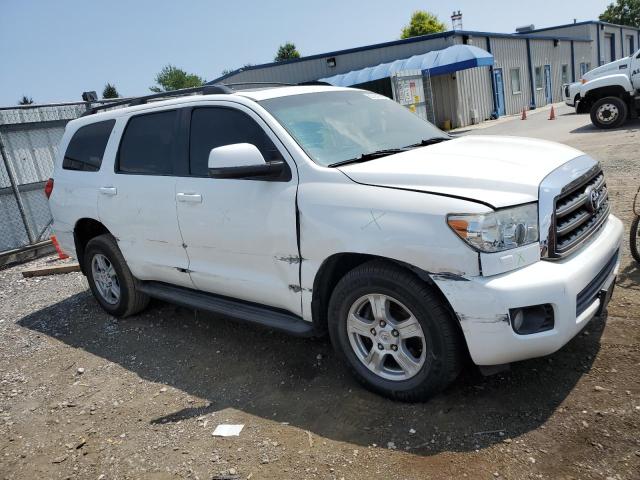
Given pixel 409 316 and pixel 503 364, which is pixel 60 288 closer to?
pixel 409 316

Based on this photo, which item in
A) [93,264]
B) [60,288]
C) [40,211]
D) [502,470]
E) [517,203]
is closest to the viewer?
[502,470]

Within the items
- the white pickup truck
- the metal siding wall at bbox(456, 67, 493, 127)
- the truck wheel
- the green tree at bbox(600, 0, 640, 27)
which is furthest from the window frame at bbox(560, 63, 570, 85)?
the green tree at bbox(600, 0, 640, 27)

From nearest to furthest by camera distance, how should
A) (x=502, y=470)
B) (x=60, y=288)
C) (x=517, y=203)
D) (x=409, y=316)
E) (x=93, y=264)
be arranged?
(x=502, y=470) < (x=517, y=203) < (x=409, y=316) < (x=93, y=264) < (x=60, y=288)

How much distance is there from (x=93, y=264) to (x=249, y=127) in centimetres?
264

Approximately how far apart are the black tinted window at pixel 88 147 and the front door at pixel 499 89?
24928 mm

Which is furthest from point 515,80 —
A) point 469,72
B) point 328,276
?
point 328,276

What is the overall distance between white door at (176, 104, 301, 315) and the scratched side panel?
0.13 m

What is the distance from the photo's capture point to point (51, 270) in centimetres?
736

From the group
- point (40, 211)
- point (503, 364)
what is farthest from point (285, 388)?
point (40, 211)

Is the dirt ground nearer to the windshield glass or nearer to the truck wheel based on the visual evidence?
the windshield glass

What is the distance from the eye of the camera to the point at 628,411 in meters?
2.86

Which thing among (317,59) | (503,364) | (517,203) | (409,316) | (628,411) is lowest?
(628,411)

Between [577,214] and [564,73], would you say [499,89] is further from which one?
[577,214]

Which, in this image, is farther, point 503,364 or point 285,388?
point 285,388
